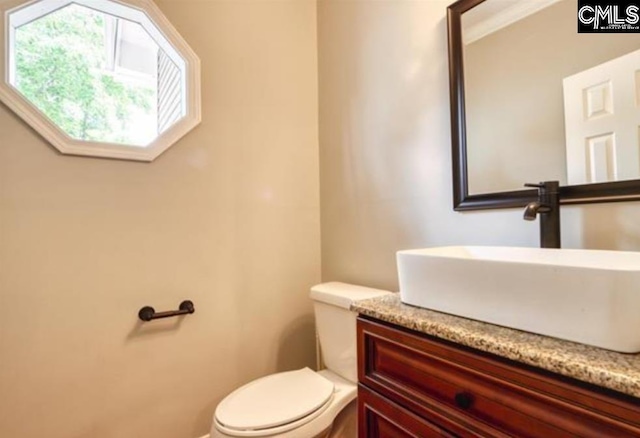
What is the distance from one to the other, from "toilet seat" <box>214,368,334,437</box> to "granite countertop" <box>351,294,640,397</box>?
570 mm

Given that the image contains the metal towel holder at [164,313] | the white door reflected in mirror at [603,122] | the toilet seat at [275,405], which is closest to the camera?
the white door reflected in mirror at [603,122]

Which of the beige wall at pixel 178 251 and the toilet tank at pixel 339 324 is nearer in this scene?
the beige wall at pixel 178 251

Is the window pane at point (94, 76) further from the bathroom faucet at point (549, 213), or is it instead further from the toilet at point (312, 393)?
the bathroom faucet at point (549, 213)

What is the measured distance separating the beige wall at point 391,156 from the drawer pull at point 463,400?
587mm

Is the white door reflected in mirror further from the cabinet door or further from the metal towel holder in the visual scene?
the metal towel holder

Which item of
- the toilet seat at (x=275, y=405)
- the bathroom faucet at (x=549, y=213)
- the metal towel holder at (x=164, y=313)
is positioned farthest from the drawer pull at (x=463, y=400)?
the metal towel holder at (x=164, y=313)

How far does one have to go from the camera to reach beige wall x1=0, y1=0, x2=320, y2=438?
1210 mm

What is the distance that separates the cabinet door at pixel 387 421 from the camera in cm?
76

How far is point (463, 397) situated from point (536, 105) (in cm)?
93

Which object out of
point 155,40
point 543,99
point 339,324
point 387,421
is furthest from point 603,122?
point 155,40

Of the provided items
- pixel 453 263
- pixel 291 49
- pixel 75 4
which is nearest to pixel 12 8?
pixel 75 4

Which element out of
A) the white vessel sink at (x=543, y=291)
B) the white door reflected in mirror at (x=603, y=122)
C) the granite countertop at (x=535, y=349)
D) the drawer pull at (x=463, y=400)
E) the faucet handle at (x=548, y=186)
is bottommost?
the drawer pull at (x=463, y=400)

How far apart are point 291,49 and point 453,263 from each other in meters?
1.62

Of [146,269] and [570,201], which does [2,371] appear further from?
[570,201]
